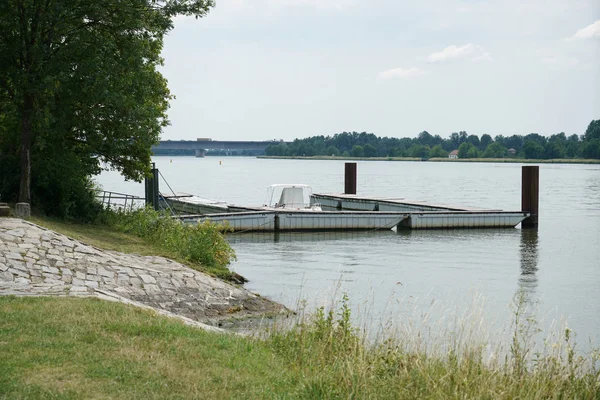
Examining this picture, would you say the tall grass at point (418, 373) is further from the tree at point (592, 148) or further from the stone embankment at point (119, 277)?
the tree at point (592, 148)

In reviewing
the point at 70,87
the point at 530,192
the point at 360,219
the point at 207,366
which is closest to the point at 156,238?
the point at 70,87

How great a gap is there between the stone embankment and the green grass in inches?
31.6

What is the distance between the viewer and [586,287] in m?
23.3

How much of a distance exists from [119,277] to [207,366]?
6965 millimetres

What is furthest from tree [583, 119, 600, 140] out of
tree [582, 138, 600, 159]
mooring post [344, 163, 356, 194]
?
mooring post [344, 163, 356, 194]

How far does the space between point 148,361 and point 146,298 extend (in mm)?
6283

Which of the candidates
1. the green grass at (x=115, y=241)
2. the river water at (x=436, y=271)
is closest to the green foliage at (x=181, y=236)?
the green grass at (x=115, y=241)

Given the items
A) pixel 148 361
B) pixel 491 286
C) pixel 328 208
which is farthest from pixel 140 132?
pixel 328 208

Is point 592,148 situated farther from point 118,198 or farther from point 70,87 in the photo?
point 70,87

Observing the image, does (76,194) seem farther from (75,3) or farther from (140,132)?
(75,3)

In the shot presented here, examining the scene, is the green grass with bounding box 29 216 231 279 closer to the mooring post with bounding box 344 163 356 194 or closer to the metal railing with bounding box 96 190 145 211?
the metal railing with bounding box 96 190 145 211

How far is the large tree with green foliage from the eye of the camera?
1886cm

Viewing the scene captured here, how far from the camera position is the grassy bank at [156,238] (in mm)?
17547

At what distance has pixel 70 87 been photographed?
19266 millimetres
